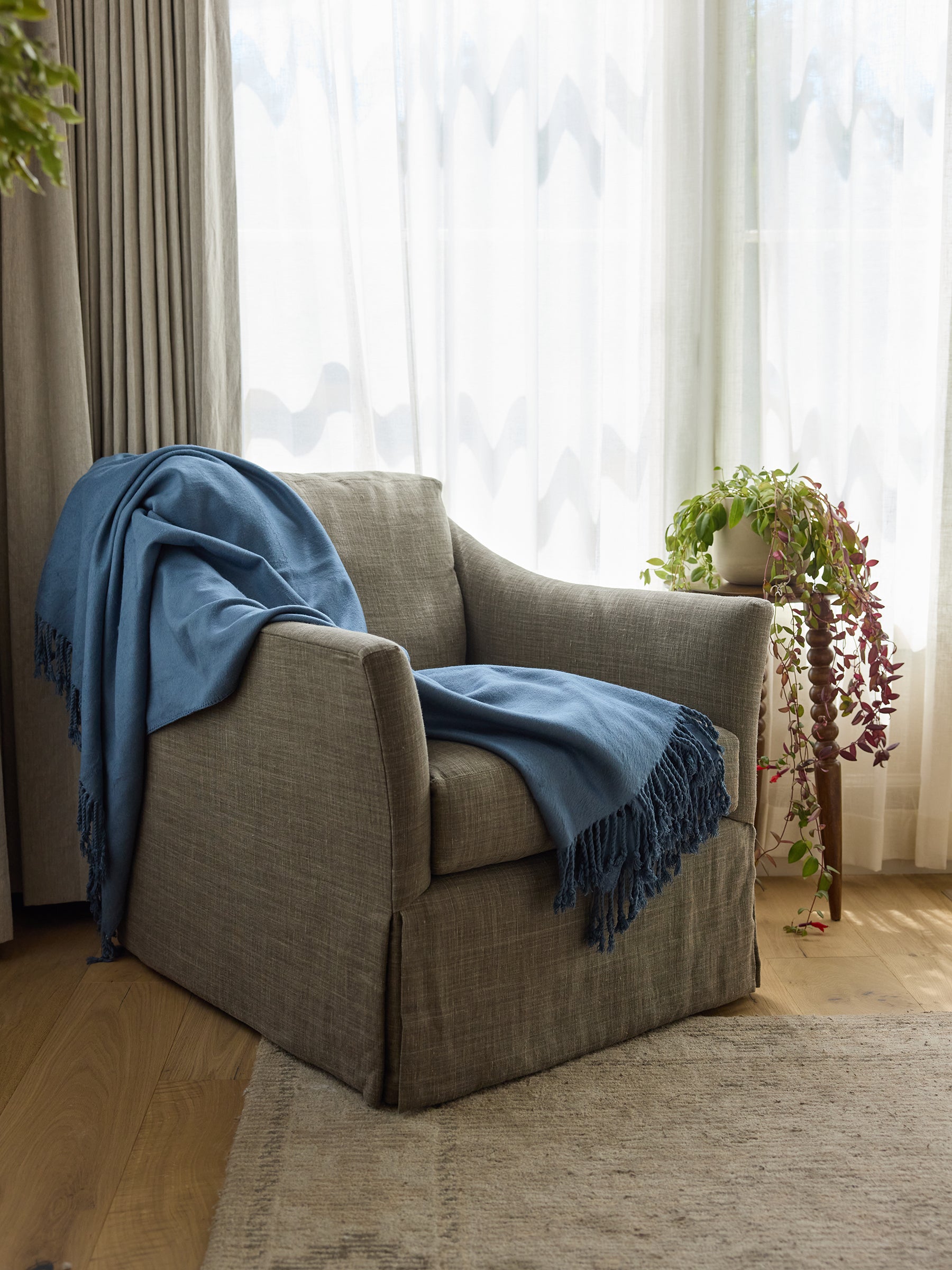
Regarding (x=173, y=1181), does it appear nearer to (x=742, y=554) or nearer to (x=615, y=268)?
(x=742, y=554)

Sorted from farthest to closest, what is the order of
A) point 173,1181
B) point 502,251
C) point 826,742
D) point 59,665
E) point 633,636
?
point 502,251 < point 826,742 < point 59,665 < point 633,636 < point 173,1181

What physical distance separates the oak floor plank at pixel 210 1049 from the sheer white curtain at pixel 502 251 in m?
1.18

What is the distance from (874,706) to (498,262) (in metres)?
1.23

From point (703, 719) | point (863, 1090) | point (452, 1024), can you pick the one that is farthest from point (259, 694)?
point (863, 1090)

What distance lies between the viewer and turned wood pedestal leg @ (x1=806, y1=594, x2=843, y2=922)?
2271mm

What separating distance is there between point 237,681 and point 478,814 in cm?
42

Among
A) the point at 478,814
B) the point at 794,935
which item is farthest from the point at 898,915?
the point at 478,814

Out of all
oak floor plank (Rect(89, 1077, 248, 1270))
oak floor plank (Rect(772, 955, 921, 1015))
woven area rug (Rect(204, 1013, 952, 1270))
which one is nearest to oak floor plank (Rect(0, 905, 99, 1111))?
oak floor plank (Rect(89, 1077, 248, 1270))

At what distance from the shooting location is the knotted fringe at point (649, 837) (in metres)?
1.59

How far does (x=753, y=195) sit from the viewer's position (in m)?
2.53

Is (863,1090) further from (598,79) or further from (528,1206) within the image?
(598,79)

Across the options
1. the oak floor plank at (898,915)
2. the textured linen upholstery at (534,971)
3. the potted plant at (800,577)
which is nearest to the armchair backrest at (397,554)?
the potted plant at (800,577)

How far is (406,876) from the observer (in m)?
1.48

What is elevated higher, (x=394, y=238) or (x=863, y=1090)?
(x=394, y=238)
